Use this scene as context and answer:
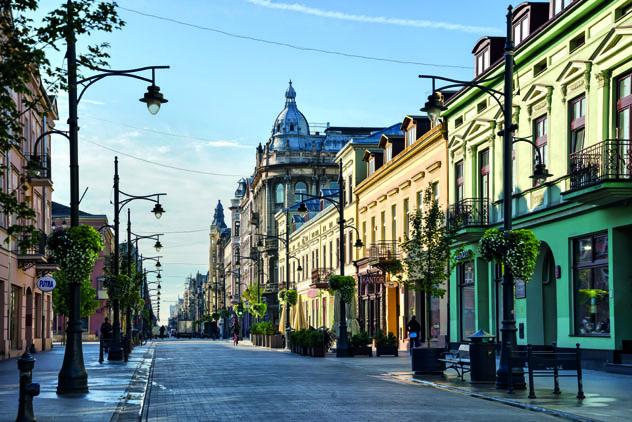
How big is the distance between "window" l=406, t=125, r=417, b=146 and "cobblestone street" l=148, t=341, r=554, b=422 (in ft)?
67.4

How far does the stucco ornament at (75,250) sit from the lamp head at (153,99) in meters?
2.74

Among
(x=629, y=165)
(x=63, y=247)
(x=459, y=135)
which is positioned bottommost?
(x=63, y=247)

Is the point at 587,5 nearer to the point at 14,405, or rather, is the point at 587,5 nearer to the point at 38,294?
the point at 14,405

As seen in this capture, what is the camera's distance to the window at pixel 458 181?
40.4m

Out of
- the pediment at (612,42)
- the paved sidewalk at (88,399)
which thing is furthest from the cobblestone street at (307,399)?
the pediment at (612,42)

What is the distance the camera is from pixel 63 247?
20.5 m

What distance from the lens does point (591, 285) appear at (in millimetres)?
28156

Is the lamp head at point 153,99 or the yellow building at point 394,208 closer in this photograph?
the lamp head at point 153,99

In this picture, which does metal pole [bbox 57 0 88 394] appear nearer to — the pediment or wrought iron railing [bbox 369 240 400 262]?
the pediment

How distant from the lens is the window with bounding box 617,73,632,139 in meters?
25.5

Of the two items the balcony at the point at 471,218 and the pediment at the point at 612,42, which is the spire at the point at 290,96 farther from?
the pediment at the point at 612,42

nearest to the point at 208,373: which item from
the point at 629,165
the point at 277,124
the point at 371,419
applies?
the point at 629,165

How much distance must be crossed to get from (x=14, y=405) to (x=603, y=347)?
15.8 meters

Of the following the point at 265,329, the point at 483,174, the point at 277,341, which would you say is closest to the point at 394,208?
the point at 277,341
